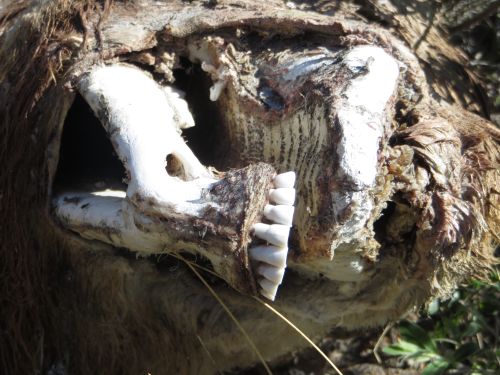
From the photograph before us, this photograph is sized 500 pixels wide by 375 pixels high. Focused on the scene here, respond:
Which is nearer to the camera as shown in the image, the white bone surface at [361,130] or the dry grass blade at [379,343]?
the white bone surface at [361,130]

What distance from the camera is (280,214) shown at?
1584mm

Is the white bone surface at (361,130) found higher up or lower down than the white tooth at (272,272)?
higher up

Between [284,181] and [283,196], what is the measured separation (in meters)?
0.04

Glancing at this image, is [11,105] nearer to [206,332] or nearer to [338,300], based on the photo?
[206,332]

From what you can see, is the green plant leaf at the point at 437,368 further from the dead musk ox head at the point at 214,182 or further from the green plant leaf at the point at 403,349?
the dead musk ox head at the point at 214,182

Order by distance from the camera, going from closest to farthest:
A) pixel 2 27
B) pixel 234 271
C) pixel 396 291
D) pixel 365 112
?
pixel 234 271 → pixel 365 112 → pixel 396 291 → pixel 2 27

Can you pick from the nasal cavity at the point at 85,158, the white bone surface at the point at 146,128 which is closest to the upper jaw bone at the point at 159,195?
the white bone surface at the point at 146,128

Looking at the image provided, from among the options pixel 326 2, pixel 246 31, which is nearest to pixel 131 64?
pixel 246 31

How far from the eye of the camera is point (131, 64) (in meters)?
2.05

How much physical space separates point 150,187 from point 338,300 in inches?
23.0

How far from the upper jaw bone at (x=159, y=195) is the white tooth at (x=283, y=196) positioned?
0.02 metres

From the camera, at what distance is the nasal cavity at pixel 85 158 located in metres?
2.16

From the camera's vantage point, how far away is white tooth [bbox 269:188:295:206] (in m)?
1.61

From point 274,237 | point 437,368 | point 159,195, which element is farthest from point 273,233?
point 437,368
